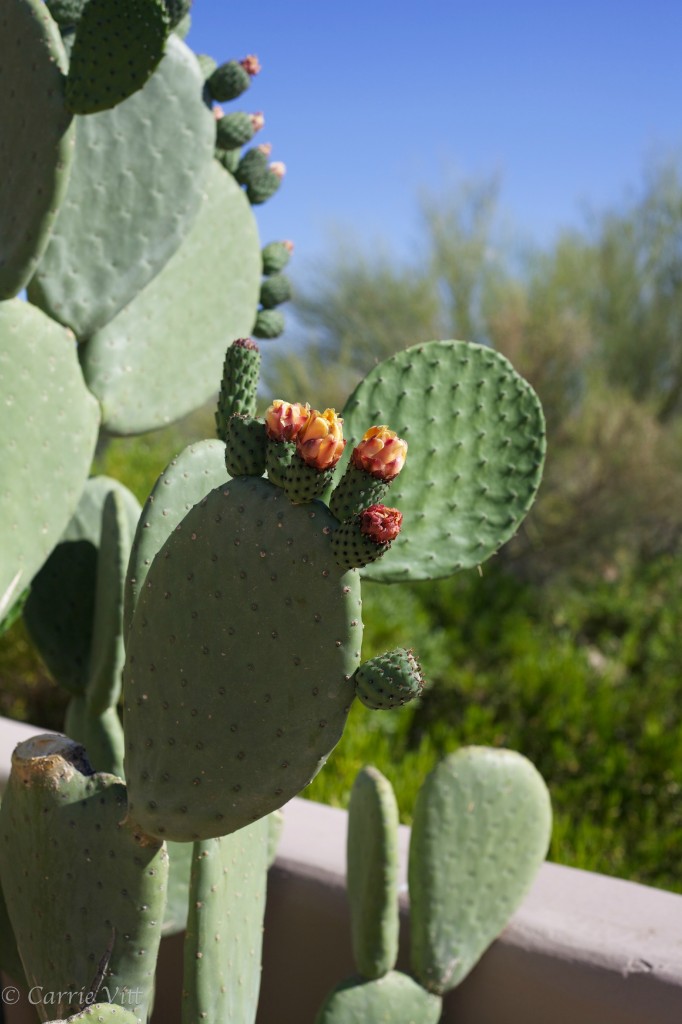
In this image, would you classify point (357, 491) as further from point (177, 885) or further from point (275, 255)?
point (275, 255)

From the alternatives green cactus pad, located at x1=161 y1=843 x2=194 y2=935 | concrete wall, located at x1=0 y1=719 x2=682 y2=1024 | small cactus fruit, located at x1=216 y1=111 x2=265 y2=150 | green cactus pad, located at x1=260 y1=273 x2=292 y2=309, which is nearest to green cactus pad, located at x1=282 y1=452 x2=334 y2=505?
green cactus pad, located at x1=161 y1=843 x2=194 y2=935

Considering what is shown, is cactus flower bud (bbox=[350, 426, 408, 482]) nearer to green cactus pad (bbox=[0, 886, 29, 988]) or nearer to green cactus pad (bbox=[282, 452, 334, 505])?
green cactus pad (bbox=[282, 452, 334, 505])

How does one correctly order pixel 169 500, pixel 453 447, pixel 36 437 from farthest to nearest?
1. pixel 36 437
2. pixel 453 447
3. pixel 169 500

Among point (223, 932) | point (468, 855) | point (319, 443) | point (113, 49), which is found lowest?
point (468, 855)

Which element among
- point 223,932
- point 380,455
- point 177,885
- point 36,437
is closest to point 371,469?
point 380,455

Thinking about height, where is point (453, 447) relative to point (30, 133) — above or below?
below

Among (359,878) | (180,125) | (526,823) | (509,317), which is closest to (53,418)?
(180,125)
